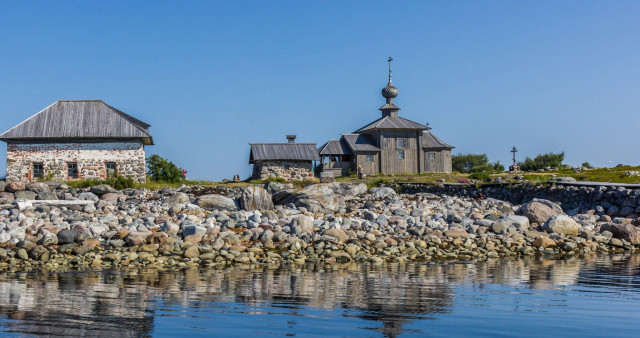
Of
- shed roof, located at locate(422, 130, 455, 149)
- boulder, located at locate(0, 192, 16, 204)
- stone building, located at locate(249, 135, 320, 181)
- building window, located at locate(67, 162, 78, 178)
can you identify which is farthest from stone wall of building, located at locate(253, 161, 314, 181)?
boulder, located at locate(0, 192, 16, 204)

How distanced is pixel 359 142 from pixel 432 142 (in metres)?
5.50

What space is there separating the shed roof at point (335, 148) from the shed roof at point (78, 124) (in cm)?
1360

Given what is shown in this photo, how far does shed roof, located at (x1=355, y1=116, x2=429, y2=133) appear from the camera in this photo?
46375 millimetres

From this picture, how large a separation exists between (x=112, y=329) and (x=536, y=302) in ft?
17.2

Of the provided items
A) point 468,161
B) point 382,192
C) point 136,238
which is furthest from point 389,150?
point 136,238

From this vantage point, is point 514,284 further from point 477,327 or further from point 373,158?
point 373,158

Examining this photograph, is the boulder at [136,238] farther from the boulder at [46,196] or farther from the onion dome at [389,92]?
the onion dome at [389,92]

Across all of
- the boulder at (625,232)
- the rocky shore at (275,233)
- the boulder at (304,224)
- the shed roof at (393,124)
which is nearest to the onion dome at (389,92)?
the shed roof at (393,124)

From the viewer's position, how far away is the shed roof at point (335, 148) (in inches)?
1785

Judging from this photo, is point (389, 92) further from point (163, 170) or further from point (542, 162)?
point (163, 170)

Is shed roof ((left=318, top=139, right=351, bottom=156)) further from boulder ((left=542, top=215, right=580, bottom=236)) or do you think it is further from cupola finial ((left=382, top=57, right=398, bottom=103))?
boulder ((left=542, top=215, right=580, bottom=236))

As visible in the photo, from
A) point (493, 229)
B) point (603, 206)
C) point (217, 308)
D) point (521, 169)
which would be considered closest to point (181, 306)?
Result: point (217, 308)

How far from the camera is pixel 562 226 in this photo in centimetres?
1778

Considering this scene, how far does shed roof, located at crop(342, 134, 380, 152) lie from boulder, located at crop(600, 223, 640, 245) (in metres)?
27.5
